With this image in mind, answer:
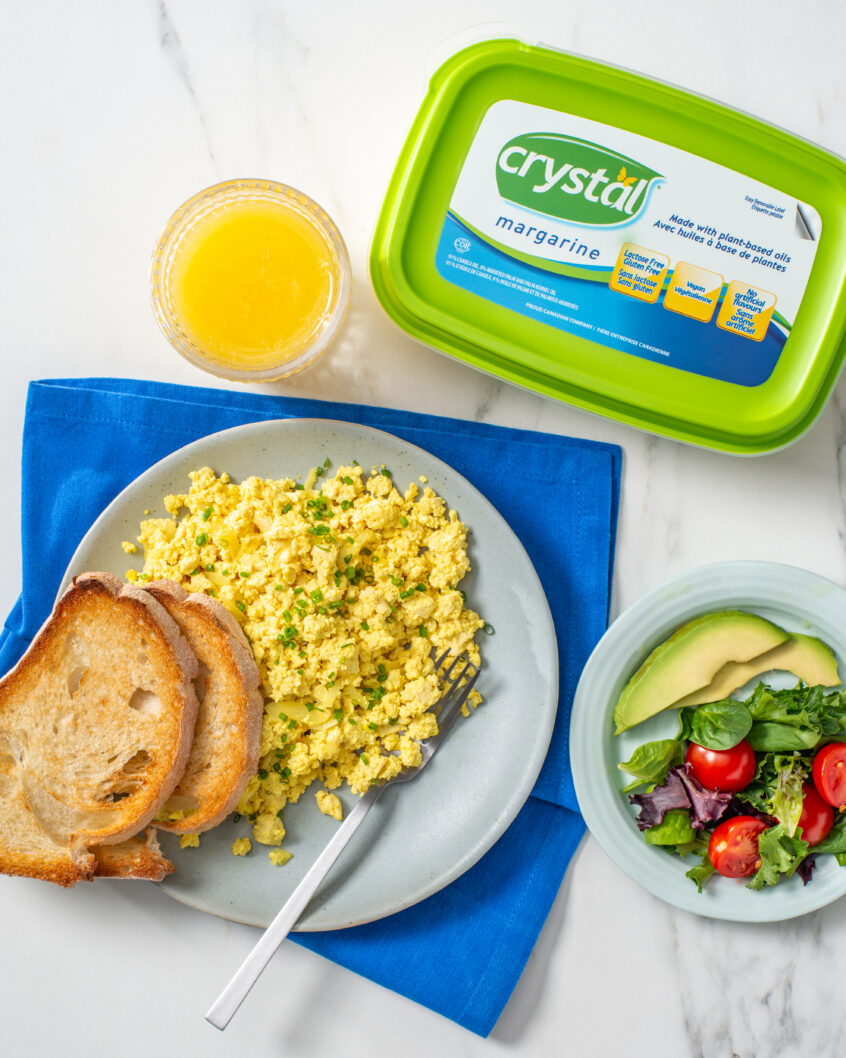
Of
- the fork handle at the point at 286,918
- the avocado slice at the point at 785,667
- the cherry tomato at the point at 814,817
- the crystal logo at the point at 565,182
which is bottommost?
the fork handle at the point at 286,918

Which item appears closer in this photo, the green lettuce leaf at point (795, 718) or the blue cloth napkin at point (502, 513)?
the green lettuce leaf at point (795, 718)

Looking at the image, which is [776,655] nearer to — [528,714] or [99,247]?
[528,714]

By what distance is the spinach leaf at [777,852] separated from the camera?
158cm

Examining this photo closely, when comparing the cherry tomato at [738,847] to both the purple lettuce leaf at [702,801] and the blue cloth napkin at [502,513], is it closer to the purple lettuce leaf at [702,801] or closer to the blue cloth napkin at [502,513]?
the purple lettuce leaf at [702,801]

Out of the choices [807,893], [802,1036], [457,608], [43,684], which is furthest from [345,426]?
[802,1036]

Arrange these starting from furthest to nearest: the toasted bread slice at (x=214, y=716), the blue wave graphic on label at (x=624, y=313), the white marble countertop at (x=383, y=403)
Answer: the white marble countertop at (x=383, y=403) → the blue wave graphic on label at (x=624, y=313) → the toasted bread slice at (x=214, y=716)

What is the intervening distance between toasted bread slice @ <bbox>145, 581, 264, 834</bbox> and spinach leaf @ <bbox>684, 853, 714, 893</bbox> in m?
0.97

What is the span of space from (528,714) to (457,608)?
0.92 feet

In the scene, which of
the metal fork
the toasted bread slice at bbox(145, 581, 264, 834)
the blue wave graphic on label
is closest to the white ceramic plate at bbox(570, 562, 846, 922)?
the metal fork

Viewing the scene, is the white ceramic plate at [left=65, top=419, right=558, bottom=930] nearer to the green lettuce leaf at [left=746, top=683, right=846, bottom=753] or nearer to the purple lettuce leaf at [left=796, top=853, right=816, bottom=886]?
the green lettuce leaf at [left=746, top=683, right=846, bottom=753]

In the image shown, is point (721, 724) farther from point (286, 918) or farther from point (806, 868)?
point (286, 918)

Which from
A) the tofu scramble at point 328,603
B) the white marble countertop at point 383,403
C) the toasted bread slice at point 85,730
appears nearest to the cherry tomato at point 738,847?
the white marble countertop at point 383,403

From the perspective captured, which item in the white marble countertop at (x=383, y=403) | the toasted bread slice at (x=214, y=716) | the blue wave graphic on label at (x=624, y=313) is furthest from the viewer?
the white marble countertop at (x=383, y=403)

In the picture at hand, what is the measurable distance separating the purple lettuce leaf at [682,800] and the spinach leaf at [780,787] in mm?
72
